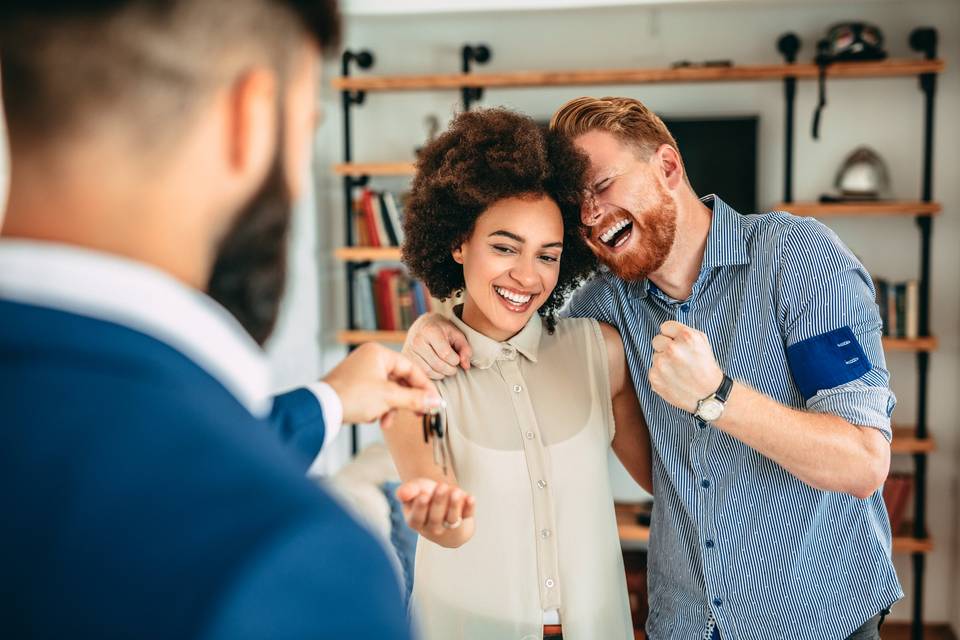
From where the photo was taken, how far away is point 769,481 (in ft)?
4.56

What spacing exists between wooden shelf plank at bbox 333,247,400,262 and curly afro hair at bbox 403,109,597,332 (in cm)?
239

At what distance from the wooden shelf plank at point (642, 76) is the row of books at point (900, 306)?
2.98 ft

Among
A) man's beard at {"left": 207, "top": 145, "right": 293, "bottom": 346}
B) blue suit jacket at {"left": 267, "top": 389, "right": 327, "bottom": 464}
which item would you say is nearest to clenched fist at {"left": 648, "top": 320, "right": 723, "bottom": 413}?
blue suit jacket at {"left": 267, "top": 389, "right": 327, "bottom": 464}

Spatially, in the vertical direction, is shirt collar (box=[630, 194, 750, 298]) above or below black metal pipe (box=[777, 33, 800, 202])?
below

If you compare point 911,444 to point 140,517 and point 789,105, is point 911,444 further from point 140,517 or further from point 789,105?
point 140,517

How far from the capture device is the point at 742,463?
55.1 inches

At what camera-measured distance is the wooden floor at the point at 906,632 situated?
13.2 ft

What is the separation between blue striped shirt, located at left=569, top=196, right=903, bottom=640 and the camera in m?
1.34

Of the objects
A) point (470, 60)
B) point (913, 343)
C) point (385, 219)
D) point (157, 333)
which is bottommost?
point (913, 343)

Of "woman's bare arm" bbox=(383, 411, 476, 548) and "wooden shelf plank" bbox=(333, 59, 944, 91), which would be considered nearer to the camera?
"woman's bare arm" bbox=(383, 411, 476, 548)

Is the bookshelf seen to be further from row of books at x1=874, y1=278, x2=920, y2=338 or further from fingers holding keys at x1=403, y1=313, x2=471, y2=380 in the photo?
fingers holding keys at x1=403, y1=313, x2=471, y2=380

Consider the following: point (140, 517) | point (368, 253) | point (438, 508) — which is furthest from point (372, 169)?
point (140, 517)

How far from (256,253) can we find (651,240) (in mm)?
1030

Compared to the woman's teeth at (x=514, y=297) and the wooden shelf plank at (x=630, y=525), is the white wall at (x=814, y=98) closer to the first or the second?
the wooden shelf plank at (x=630, y=525)
